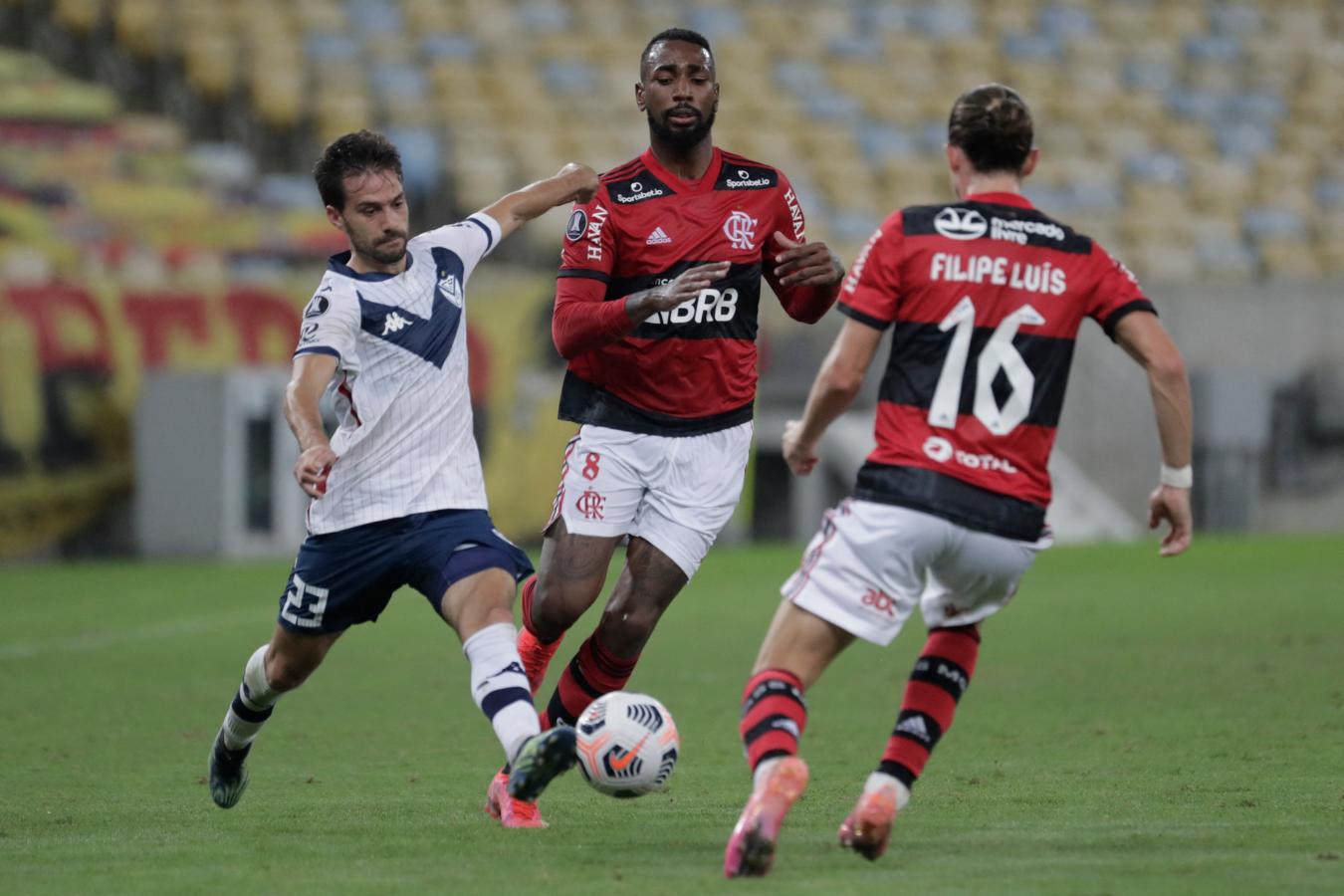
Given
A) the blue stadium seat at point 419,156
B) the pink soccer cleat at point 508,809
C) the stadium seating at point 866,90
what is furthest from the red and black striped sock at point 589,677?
the stadium seating at point 866,90

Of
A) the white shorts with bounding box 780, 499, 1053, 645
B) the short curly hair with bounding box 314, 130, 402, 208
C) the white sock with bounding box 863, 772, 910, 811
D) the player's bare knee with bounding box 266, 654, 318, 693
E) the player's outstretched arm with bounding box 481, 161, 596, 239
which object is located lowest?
the player's bare knee with bounding box 266, 654, 318, 693

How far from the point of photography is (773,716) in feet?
15.8

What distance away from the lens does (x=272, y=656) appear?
19.5 ft

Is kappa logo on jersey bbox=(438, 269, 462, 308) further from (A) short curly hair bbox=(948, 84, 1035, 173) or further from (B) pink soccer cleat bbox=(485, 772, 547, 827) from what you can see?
(A) short curly hair bbox=(948, 84, 1035, 173)

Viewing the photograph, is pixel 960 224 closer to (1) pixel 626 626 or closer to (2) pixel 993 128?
(2) pixel 993 128

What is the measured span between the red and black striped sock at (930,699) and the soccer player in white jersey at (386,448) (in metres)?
1.11

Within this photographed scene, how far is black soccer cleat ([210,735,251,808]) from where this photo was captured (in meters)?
6.11

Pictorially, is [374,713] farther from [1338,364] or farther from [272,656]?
[1338,364]

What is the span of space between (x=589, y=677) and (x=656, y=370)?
1039mm

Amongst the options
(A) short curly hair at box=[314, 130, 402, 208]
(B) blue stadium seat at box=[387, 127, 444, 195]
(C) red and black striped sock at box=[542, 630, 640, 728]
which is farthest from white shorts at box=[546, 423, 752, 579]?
(B) blue stadium seat at box=[387, 127, 444, 195]

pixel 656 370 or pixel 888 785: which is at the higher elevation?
pixel 656 370

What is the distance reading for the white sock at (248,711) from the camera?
603 cm

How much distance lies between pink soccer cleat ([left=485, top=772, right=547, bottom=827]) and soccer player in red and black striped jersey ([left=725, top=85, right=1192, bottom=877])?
1035mm

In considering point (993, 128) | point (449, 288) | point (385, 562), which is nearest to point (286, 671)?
point (385, 562)
